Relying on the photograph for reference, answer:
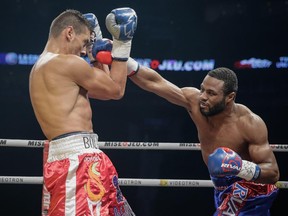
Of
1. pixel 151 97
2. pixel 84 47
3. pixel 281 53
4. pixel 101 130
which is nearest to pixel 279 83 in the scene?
pixel 281 53

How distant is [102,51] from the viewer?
90.4 inches

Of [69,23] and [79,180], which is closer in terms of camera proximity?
[79,180]

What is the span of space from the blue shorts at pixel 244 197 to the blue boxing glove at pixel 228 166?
216mm

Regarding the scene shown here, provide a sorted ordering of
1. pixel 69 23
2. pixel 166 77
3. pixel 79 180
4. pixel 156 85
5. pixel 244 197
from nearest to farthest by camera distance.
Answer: pixel 79 180
pixel 69 23
pixel 244 197
pixel 156 85
pixel 166 77

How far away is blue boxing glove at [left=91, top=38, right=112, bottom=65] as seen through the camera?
2.25 meters

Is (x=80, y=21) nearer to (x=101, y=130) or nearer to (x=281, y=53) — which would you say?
(x=101, y=130)

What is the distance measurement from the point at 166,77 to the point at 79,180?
3.46 meters

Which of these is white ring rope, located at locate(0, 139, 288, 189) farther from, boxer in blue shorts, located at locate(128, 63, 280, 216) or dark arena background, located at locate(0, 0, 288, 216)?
dark arena background, located at locate(0, 0, 288, 216)

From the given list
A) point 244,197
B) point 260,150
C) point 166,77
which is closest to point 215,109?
point 260,150

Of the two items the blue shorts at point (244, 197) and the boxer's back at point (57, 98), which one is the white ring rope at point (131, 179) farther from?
the boxer's back at point (57, 98)

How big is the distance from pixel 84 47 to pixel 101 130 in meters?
3.03

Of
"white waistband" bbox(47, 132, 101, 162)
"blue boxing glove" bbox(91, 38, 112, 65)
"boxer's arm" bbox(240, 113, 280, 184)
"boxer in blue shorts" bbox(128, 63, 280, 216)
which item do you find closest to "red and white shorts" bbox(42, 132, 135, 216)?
"white waistband" bbox(47, 132, 101, 162)

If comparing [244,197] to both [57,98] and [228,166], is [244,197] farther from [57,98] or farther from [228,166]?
[57,98]

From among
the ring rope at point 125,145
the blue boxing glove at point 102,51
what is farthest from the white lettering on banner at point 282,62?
the blue boxing glove at point 102,51
